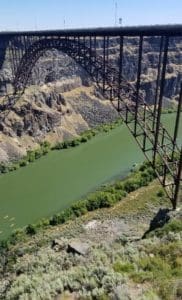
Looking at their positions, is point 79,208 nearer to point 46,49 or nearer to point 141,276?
point 141,276

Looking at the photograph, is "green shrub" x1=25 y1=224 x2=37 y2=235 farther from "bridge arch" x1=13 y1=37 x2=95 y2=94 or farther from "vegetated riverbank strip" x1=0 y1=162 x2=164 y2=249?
"bridge arch" x1=13 y1=37 x2=95 y2=94

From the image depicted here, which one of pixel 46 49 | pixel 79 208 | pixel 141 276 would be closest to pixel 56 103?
pixel 46 49

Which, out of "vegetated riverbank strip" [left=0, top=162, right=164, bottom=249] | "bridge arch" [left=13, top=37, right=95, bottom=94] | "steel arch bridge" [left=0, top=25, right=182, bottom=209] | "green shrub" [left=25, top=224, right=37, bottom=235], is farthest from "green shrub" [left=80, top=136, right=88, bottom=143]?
"green shrub" [left=25, top=224, right=37, bottom=235]

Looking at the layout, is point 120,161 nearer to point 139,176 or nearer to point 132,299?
point 139,176

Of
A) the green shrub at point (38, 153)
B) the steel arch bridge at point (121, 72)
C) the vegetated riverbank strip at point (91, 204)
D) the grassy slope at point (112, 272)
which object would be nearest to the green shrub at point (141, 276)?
the grassy slope at point (112, 272)

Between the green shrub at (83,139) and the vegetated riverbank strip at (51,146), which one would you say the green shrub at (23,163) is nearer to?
the vegetated riverbank strip at (51,146)

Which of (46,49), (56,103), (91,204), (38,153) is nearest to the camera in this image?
(91,204)

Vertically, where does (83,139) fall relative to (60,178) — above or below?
above
